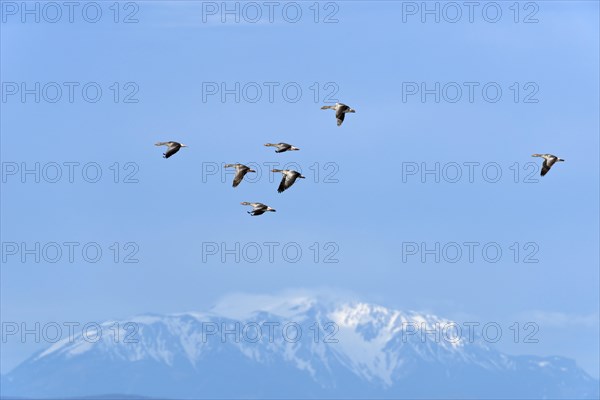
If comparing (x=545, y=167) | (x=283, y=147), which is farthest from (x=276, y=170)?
(x=545, y=167)

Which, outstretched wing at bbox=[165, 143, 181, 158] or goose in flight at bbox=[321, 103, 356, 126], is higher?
goose in flight at bbox=[321, 103, 356, 126]

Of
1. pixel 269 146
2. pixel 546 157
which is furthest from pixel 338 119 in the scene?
pixel 546 157

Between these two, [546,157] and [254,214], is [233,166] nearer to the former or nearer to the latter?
[254,214]

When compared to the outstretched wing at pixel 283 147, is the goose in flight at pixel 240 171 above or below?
below

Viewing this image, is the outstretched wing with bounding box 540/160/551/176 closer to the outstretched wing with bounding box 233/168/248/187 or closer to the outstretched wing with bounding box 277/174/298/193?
the outstretched wing with bounding box 277/174/298/193

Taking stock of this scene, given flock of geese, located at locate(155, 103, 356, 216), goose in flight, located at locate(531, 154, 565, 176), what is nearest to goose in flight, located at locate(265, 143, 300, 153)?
flock of geese, located at locate(155, 103, 356, 216)

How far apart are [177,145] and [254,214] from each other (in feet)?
33.2

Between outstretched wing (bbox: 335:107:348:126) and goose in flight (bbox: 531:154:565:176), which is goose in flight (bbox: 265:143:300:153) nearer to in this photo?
outstretched wing (bbox: 335:107:348:126)

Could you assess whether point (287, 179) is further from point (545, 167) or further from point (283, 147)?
point (545, 167)

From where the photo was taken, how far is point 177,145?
14862cm

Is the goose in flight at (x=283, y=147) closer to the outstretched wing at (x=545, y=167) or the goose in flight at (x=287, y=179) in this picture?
the goose in flight at (x=287, y=179)

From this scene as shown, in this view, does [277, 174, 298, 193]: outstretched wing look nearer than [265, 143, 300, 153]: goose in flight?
Yes

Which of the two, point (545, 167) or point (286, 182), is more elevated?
point (545, 167)

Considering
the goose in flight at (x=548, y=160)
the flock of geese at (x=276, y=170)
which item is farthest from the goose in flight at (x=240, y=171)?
the goose in flight at (x=548, y=160)
